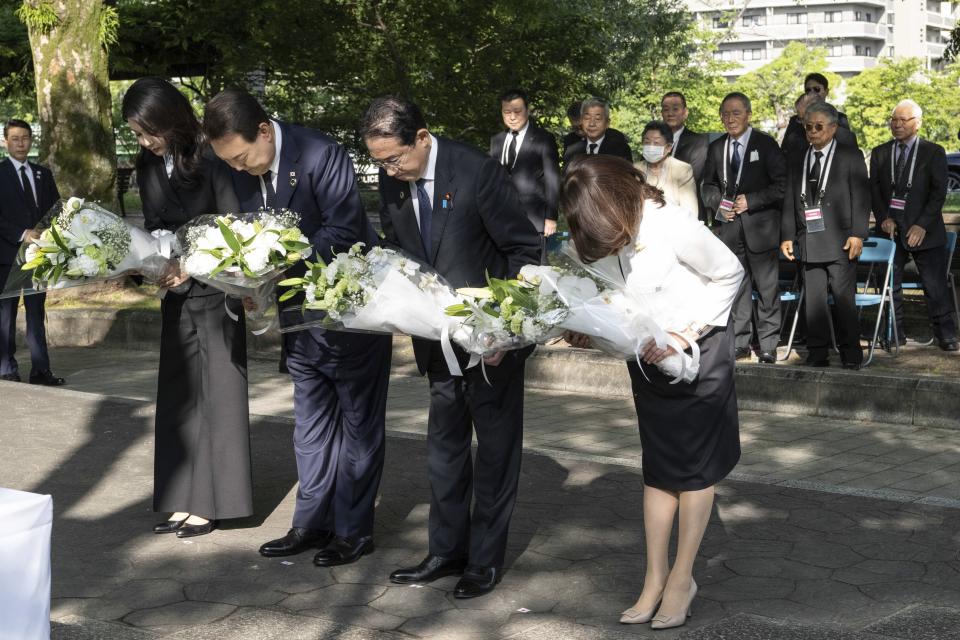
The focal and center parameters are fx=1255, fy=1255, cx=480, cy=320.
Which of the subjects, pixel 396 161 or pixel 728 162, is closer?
pixel 396 161

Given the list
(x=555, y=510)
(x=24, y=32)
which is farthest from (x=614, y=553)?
(x=24, y=32)

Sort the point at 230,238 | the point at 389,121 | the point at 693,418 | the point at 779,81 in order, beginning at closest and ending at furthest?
the point at 693,418 < the point at 389,121 < the point at 230,238 < the point at 779,81

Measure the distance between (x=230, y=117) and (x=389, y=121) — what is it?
0.72 metres

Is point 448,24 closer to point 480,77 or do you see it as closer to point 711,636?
point 480,77

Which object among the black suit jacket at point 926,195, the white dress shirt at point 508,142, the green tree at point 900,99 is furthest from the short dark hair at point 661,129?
the green tree at point 900,99

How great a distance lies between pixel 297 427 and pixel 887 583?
2.55 m

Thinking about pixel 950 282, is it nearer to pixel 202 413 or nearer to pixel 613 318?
pixel 202 413

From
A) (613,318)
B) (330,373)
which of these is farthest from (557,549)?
(613,318)

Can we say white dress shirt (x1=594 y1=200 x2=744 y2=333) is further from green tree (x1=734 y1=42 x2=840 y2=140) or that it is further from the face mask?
green tree (x1=734 y1=42 x2=840 y2=140)

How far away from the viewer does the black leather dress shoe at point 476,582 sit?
4855mm

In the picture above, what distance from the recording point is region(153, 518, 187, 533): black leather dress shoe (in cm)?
587

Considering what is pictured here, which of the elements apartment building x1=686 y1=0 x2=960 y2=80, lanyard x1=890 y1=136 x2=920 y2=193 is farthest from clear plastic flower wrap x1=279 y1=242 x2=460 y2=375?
apartment building x1=686 y1=0 x2=960 y2=80

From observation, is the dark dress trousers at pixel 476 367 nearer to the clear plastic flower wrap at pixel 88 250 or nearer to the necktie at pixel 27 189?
the clear plastic flower wrap at pixel 88 250

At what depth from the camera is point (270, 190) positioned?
5.32 meters
